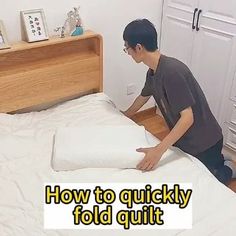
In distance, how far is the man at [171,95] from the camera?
171 cm

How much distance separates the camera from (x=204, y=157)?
82.4 inches

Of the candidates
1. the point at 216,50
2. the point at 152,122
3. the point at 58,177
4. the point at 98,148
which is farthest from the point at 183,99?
the point at 152,122

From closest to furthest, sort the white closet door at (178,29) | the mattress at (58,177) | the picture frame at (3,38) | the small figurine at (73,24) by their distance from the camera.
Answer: the mattress at (58,177) → the picture frame at (3,38) → the small figurine at (73,24) → the white closet door at (178,29)

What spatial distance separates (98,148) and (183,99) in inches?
19.0

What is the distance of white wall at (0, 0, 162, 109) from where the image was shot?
7.30ft

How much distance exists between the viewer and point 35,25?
7.32ft

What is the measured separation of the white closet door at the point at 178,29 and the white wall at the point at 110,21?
0.09 meters

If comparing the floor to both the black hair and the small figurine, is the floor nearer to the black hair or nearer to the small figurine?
the small figurine

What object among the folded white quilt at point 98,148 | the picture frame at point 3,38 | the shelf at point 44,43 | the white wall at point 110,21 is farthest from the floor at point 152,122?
the picture frame at point 3,38

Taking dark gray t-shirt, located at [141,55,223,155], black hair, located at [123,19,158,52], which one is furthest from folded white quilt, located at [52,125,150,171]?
black hair, located at [123,19,158,52]

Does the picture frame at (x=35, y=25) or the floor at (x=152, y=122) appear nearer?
the picture frame at (x=35, y=25)

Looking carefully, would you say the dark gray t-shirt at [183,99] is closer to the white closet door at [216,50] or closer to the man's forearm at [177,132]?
the man's forearm at [177,132]

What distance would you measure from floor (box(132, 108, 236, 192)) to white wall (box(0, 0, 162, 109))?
0.69ft

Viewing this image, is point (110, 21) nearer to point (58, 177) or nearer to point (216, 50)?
point (216, 50)
